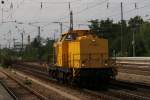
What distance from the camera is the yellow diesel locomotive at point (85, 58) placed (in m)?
24.0

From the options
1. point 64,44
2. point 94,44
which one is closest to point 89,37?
point 94,44

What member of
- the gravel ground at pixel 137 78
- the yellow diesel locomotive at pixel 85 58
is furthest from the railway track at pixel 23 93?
the gravel ground at pixel 137 78

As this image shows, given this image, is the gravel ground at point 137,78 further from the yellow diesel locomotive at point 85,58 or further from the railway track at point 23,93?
the railway track at point 23,93

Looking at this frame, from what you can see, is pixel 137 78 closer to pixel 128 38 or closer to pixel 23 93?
pixel 23 93

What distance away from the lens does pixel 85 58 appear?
2459 cm

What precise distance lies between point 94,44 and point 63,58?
317 centimetres

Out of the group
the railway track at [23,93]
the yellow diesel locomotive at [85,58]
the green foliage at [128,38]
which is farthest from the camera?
the green foliage at [128,38]

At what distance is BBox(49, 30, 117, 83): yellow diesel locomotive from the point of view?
23950 mm

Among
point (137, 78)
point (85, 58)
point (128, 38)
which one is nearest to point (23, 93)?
point (85, 58)

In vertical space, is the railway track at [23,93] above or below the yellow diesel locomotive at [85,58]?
below

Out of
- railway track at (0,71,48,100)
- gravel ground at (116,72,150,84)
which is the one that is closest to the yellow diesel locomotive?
railway track at (0,71,48,100)

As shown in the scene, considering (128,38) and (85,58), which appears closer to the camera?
(85,58)

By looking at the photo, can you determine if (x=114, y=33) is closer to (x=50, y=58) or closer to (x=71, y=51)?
(x=50, y=58)

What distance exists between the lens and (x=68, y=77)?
26.1m
